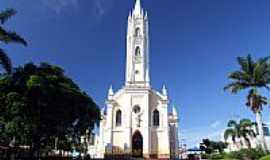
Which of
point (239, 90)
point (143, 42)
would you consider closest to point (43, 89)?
point (239, 90)

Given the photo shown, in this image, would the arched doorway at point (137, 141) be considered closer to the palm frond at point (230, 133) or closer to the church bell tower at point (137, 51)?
the church bell tower at point (137, 51)

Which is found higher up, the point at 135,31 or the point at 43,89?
the point at 135,31

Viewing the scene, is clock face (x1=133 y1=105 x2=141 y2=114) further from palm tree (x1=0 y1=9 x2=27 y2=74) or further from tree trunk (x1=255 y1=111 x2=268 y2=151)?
palm tree (x1=0 y1=9 x2=27 y2=74)

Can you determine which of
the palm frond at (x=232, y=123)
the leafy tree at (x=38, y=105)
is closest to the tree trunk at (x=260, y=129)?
the leafy tree at (x=38, y=105)

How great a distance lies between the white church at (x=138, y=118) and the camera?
43938 mm

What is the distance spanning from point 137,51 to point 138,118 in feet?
40.7

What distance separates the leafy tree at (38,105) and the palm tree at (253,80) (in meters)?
17.0

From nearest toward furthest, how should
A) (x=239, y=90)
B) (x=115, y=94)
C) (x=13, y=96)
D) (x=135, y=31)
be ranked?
(x=13, y=96) → (x=239, y=90) → (x=115, y=94) → (x=135, y=31)

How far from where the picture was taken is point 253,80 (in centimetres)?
3225

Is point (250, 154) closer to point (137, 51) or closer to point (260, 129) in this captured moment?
point (260, 129)

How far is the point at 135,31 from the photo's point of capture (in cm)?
5228

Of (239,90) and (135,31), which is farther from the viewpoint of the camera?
(135,31)

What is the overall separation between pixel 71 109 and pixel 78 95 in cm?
164

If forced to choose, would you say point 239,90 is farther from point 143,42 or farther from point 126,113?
point 143,42
